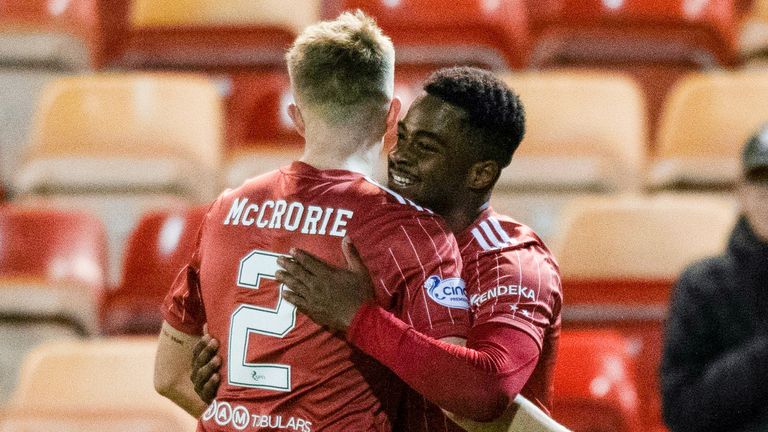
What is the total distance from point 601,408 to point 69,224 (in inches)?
68.8

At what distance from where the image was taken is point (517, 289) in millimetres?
1758

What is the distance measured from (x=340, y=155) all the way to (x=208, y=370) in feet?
1.19

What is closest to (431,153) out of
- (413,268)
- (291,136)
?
(413,268)

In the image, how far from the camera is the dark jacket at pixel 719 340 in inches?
104

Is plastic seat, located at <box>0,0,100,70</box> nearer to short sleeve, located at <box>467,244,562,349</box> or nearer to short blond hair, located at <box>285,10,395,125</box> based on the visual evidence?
short blond hair, located at <box>285,10,395,125</box>

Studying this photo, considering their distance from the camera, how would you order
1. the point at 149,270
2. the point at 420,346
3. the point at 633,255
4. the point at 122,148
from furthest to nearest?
1. the point at 122,148
2. the point at 149,270
3. the point at 633,255
4. the point at 420,346

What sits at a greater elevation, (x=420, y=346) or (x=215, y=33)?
(x=420, y=346)

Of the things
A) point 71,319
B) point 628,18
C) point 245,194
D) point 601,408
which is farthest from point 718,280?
point 628,18

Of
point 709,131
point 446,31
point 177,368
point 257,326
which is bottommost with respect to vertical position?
point 709,131

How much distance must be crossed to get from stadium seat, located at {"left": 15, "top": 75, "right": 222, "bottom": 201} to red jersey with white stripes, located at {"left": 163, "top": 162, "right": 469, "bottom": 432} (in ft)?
7.68

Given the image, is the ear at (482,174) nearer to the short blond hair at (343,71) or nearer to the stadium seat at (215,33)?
the short blond hair at (343,71)

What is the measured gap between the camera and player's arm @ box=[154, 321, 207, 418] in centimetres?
194

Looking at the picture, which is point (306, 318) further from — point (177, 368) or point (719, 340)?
point (719, 340)

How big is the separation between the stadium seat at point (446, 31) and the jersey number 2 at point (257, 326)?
296 centimetres
